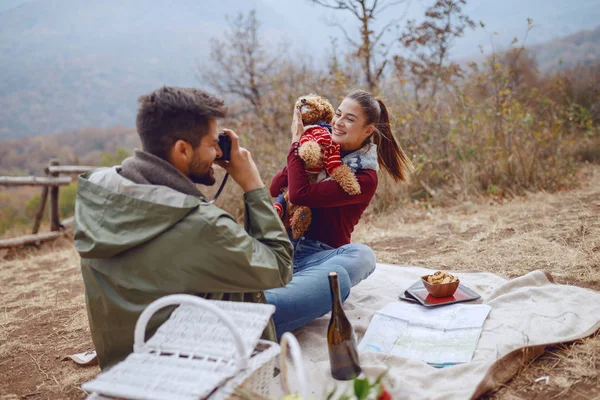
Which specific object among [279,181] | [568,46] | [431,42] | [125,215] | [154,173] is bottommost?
[279,181]

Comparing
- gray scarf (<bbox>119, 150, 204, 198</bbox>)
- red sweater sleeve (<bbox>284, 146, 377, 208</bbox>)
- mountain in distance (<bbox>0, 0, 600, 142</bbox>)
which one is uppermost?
mountain in distance (<bbox>0, 0, 600, 142</bbox>)

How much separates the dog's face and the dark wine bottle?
4.60 feet

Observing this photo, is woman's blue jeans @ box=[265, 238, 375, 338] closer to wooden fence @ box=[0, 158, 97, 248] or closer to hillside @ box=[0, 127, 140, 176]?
wooden fence @ box=[0, 158, 97, 248]

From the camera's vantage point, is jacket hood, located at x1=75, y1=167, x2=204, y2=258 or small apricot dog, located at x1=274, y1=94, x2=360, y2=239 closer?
jacket hood, located at x1=75, y1=167, x2=204, y2=258

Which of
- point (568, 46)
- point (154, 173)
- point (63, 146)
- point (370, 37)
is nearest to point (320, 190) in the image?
point (154, 173)

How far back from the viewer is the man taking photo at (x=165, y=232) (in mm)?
1632

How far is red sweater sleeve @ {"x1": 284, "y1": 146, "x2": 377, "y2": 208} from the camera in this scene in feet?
9.02

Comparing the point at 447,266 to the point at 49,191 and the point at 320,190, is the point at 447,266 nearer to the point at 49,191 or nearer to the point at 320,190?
the point at 320,190

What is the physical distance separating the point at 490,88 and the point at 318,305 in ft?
16.9

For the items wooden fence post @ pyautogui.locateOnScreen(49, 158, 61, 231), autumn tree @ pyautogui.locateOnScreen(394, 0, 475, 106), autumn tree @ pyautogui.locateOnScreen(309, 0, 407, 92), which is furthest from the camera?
autumn tree @ pyautogui.locateOnScreen(394, 0, 475, 106)

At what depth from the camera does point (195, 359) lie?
147cm

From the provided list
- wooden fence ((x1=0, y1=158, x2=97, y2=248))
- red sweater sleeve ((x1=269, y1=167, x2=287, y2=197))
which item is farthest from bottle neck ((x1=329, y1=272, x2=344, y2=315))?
wooden fence ((x1=0, y1=158, x2=97, y2=248))

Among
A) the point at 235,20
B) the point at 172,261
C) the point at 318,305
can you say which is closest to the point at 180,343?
the point at 172,261

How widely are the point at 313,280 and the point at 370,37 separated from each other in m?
5.51
